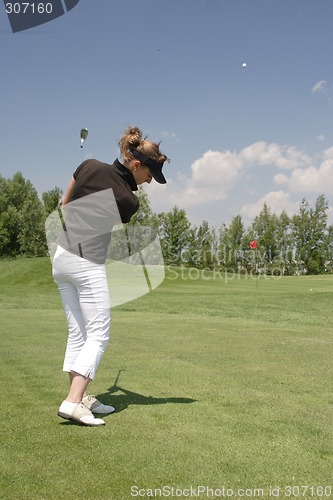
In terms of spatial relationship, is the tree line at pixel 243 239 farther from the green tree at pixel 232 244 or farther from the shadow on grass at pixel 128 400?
the shadow on grass at pixel 128 400

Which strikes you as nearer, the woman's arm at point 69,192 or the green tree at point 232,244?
the woman's arm at point 69,192

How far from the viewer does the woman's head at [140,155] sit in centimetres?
Answer: 429

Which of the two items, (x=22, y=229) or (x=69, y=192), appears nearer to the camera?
(x=69, y=192)

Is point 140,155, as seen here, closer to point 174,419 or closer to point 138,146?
point 138,146

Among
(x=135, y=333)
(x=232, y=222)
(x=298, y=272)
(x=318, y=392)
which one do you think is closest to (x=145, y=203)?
(x=232, y=222)

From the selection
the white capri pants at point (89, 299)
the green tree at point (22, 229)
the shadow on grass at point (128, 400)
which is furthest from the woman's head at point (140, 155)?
the green tree at point (22, 229)

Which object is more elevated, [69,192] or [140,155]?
[140,155]

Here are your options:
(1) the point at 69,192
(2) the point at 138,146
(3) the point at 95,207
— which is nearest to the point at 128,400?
(3) the point at 95,207

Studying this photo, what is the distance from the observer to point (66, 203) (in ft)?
14.3

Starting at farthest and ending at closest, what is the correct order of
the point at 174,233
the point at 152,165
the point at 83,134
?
the point at 174,233
the point at 83,134
the point at 152,165

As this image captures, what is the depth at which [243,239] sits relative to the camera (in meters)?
78.5

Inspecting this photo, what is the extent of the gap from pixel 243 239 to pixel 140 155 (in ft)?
247

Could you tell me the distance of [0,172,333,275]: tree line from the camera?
73062mm

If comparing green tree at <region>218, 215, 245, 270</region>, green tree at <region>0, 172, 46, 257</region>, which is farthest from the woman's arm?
green tree at <region>218, 215, 245, 270</region>
